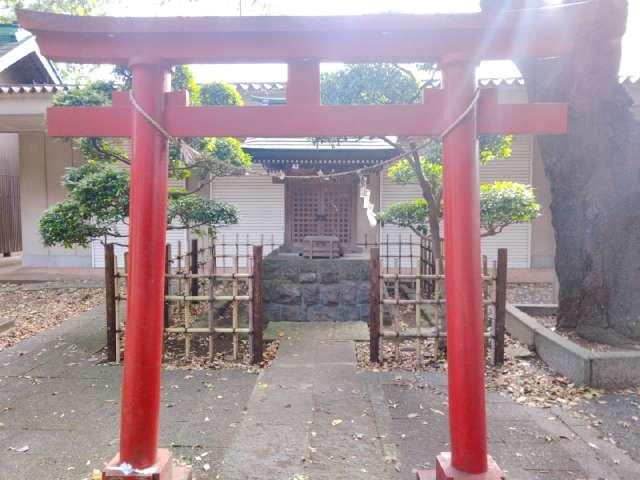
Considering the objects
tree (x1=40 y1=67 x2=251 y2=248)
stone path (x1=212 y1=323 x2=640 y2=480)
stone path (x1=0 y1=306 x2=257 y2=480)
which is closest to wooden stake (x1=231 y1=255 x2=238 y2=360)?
stone path (x1=0 y1=306 x2=257 y2=480)

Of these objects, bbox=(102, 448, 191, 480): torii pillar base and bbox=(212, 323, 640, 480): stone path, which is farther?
bbox=(212, 323, 640, 480): stone path

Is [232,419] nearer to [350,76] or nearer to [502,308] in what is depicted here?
[502,308]

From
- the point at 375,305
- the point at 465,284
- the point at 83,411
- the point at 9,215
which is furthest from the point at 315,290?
the point at 9,215

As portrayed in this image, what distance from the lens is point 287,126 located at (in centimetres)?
277

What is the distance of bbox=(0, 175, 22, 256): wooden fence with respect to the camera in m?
14.1

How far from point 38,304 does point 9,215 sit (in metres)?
8.02

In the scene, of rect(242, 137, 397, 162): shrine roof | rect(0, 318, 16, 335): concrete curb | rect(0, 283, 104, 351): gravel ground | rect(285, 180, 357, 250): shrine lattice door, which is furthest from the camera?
rect(285, 180, 357, 250): shrine lattice door

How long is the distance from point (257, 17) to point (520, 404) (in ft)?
12.7

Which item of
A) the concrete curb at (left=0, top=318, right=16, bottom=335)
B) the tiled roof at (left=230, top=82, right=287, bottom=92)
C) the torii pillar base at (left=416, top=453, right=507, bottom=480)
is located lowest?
the torii pillar base at (left=416, top=453, right=507, bottom=480)

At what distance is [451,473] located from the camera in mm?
2582

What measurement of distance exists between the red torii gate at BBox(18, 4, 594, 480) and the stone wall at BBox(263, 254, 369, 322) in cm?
410

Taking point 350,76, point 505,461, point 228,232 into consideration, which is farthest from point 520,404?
point 228,232

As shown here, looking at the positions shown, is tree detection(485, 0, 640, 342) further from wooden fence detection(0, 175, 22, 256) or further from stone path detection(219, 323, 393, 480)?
wooden fence detection(0, 175, 22, 256)

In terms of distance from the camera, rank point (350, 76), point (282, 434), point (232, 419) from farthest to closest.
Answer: point (350, 76) → point (232, 419) → point (282, 434)
